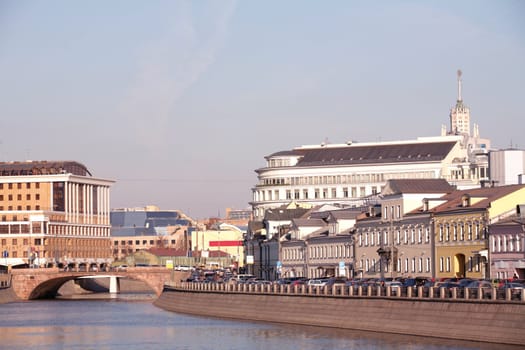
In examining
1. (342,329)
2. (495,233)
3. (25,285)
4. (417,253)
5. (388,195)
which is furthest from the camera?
(25,285)

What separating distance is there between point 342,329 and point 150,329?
1709 cm

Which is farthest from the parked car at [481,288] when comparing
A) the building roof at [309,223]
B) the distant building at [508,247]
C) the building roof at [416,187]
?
the building roof at [309,223]

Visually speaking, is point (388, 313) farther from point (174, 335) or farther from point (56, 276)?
point (56, 276)

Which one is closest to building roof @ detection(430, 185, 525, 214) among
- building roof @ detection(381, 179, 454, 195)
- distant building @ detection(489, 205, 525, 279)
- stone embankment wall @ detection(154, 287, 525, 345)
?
distant building @ detection(489, 205, 525, 279)

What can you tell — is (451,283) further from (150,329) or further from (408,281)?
(150,329)

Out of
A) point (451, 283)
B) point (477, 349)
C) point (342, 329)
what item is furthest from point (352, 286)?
point (477, 349)

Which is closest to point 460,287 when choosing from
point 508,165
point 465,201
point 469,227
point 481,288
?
point 481,288

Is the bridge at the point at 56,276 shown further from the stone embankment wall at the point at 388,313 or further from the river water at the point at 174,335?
the stone embankment wall at the point at 388,313

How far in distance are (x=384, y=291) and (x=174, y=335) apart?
1581 cm

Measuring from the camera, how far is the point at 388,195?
4875 inches

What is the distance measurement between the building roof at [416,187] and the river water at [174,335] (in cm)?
2058

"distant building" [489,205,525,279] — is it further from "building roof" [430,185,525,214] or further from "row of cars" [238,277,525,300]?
"row of cars" [238,277,525,300]

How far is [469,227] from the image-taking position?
345ft

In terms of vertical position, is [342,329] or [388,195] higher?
[388,195]
